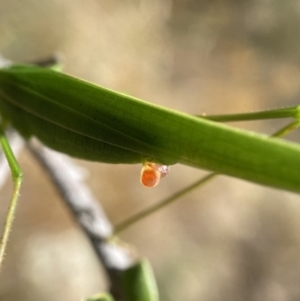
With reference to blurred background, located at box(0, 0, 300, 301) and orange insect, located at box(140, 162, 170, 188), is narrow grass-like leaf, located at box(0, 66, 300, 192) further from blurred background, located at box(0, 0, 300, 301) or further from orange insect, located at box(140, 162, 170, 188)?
blurred background, located at box(0, 0, 300, 301)

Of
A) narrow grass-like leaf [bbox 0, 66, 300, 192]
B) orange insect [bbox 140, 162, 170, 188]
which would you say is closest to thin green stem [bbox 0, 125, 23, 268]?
narrow grass-like leaf [bbox 0, 66, 300, 192]

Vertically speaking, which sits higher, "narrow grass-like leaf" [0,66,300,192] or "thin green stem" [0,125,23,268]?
"narrow grass-like leaf" [0,66,300,192]

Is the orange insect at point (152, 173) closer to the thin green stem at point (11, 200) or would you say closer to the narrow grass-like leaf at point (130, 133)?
the narrow grass-like leaf at point (130, 133)

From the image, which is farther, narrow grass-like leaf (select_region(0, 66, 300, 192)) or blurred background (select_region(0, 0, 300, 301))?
blurred background (select_region(0, 0, 300, 301))

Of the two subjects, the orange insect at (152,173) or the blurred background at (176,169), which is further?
the blurred background at (176,169)

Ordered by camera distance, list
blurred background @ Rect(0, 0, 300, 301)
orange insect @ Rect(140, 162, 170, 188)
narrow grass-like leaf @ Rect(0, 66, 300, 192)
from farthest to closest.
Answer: blurred background @ Rect(0, 0, 300, 301)
orange insect @ Rect(140, 162, 170, 188)
narrow grass-like leaf @ Rect(0, 66, 300, 192)

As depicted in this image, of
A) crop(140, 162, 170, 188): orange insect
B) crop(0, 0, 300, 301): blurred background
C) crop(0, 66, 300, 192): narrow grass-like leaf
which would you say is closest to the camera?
crop(0, 66, 300, 192): narrow grass-like leaf

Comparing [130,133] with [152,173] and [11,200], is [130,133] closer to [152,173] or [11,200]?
[152,173]

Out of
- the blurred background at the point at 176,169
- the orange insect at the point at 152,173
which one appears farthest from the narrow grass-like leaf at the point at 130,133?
the blurred background at the point at 176,169
